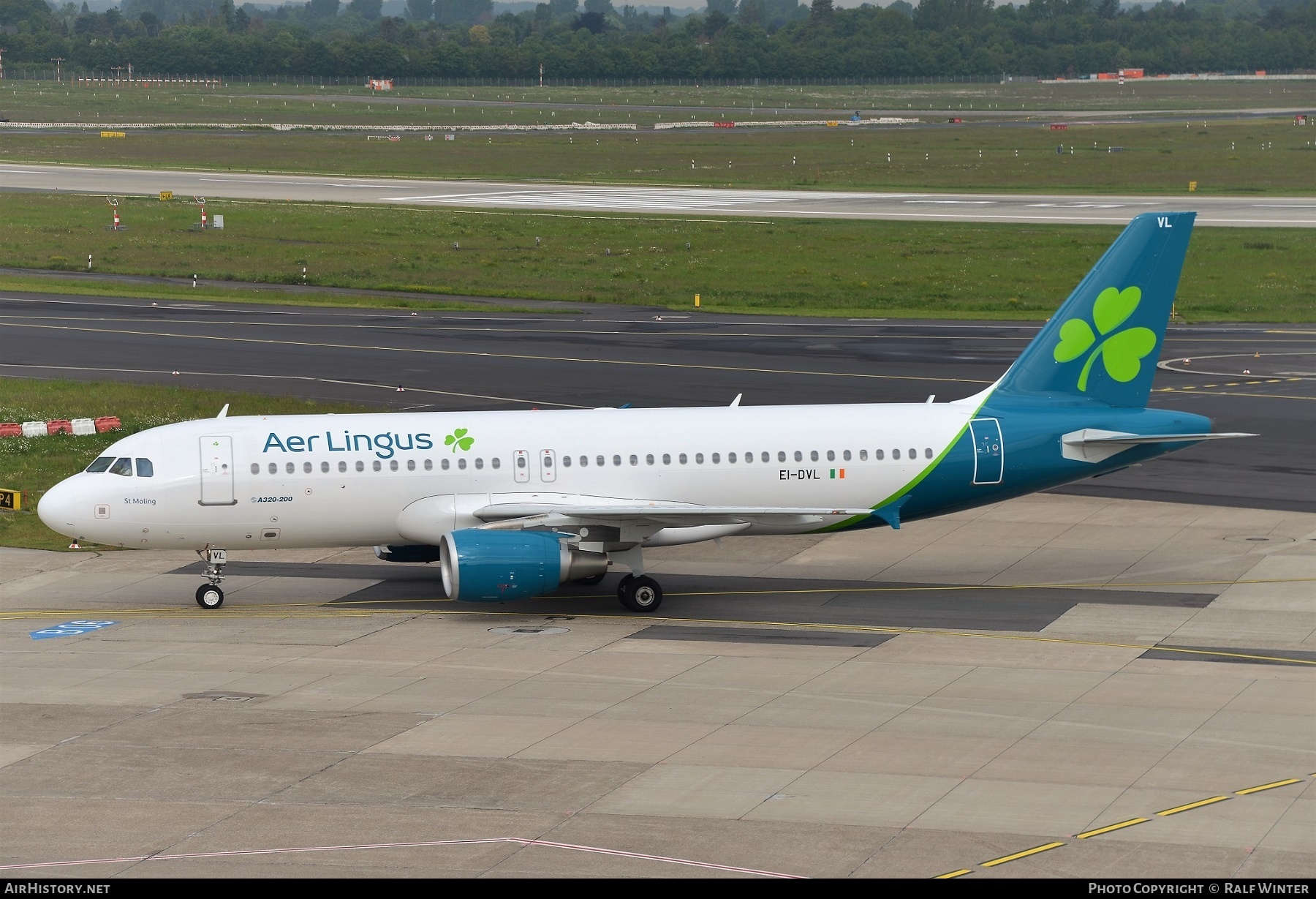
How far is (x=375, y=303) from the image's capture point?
8025cm

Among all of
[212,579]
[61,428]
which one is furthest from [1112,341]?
[61,428]

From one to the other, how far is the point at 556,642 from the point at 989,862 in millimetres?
13497

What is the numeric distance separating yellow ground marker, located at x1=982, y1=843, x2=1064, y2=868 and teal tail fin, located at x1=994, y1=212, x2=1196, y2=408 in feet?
57.0

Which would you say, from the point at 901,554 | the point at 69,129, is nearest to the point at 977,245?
the point at 901,554

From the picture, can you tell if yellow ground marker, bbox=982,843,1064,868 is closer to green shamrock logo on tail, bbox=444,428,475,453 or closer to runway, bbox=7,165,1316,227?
green shamrock logo on tail, bbox=444,428,475,453

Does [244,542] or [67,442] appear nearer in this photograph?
[244,542]

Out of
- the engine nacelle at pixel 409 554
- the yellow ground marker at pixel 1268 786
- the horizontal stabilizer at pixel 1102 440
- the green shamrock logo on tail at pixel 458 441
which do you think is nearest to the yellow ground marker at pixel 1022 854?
the yellow ground marker at pixel 1268 786

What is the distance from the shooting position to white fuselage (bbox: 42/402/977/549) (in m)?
34.8

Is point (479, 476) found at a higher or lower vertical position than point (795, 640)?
higher

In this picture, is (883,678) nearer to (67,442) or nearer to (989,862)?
(989,862)

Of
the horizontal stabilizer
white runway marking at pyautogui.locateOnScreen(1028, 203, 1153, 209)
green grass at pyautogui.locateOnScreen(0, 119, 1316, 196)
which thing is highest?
green grass at pyautogui.locateOnScreen(0, 119, 1316, 196)

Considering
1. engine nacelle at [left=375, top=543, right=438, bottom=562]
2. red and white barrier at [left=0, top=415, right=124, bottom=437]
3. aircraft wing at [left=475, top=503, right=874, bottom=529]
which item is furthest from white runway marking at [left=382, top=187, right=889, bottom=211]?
aircraft wing at [left=475, top=503, right=874, bottom=529]
